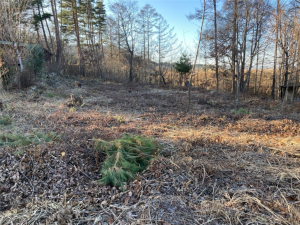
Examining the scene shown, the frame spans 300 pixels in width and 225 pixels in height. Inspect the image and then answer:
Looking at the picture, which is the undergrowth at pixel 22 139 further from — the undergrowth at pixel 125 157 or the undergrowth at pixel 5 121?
the undergrowth at pixel 5 121

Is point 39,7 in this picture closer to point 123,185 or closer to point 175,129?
point 175,129

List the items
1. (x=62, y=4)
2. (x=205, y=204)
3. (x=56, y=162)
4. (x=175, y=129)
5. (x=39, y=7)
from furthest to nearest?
1. (x=62, y=4)
2. (x=39, y=7)
3. (x=175, y=129)
4. (x=56, y=162)
5. (x=205, y=204)

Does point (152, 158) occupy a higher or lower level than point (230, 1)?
lower

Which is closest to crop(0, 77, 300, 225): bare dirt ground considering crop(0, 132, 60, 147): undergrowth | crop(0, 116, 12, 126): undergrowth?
crop(0, 132, 60, 147): undergrowth

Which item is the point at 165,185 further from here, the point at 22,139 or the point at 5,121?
the point at 5,121

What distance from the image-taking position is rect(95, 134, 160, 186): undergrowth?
292 cm

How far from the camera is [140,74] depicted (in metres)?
25.9

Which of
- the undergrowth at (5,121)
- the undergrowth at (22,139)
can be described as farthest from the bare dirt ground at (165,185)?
the undergrowth at (5,121)

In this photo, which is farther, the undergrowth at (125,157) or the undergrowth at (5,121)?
the undergrowth at (5,121)

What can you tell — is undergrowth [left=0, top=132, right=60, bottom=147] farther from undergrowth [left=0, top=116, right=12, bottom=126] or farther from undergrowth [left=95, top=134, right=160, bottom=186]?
undergrowth [left=0, top=116, right=12, bottom=126]

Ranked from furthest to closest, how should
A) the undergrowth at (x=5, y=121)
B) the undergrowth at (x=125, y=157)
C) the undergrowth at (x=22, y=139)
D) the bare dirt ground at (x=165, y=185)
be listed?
the undergrowth at (x=5, y=121) → the undergrowth at (x=22, y=139) → the undergrowth at (x=125, y=157) → the bare dirt ground at (x=165, y=185)

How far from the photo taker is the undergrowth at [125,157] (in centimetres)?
292

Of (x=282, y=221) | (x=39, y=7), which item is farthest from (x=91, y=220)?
(x=39, y=7)

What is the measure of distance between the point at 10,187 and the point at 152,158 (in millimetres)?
2199
